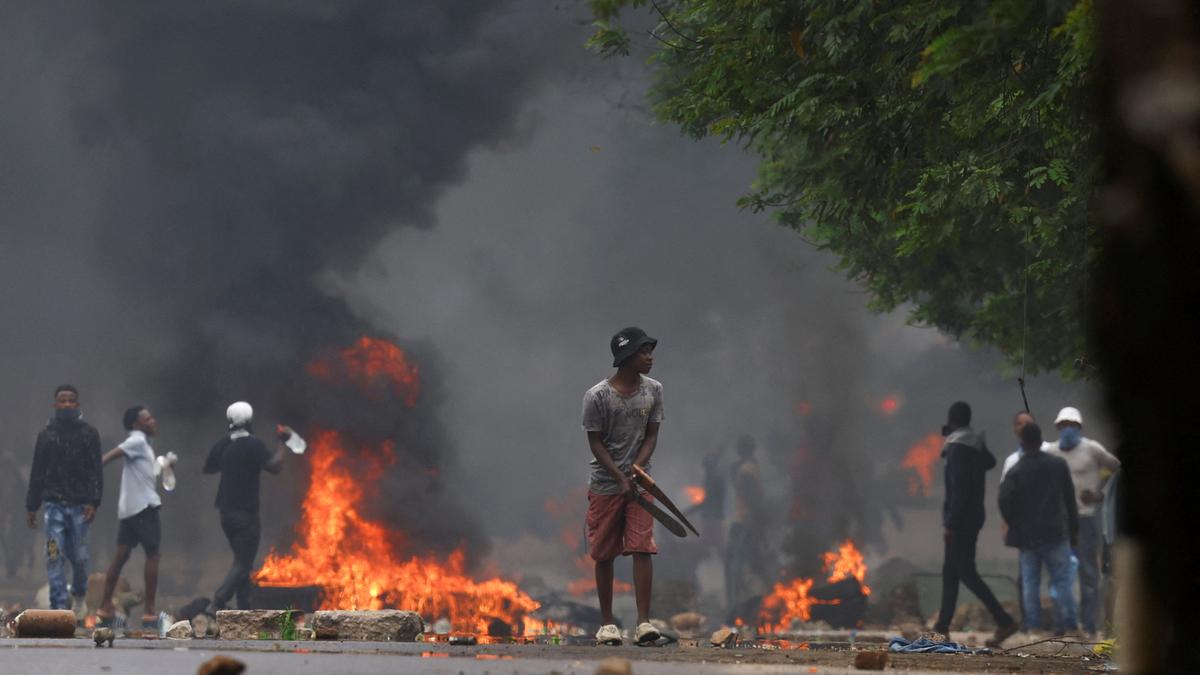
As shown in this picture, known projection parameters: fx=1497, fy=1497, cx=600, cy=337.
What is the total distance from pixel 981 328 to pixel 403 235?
1423 cm

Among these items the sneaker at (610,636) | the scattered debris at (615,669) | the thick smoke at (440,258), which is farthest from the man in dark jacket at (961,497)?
the scattered debris at (615,669)

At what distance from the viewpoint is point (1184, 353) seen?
152 centimetres

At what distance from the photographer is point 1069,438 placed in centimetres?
1376

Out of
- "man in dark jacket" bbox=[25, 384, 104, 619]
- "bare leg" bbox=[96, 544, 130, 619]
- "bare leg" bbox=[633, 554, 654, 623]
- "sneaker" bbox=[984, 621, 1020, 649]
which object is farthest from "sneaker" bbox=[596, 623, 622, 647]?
"bare leg" bbox=[96, 544, 130, 619]

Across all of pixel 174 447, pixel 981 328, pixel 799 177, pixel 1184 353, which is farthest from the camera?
pixel 174 447

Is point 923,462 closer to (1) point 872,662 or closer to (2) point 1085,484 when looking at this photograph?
(2) point 1085,484

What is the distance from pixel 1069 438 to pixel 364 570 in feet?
25.2

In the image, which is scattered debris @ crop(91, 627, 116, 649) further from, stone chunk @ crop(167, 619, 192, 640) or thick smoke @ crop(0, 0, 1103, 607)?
thick smoke @ crop(0, 0, 1103, 607)

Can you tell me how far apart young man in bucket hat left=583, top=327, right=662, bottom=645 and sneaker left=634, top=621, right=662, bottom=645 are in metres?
0.30

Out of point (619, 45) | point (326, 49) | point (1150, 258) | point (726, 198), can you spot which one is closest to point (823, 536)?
point (726, 198)

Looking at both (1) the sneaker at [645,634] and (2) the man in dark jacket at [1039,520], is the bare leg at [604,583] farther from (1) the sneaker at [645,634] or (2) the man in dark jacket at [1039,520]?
(2) the man in dark jacket at [1039,520]

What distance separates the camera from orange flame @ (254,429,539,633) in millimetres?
16047

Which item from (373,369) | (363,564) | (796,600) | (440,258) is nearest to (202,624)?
(363,564)

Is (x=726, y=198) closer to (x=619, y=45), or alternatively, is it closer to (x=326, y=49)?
(x=326, y=49)
